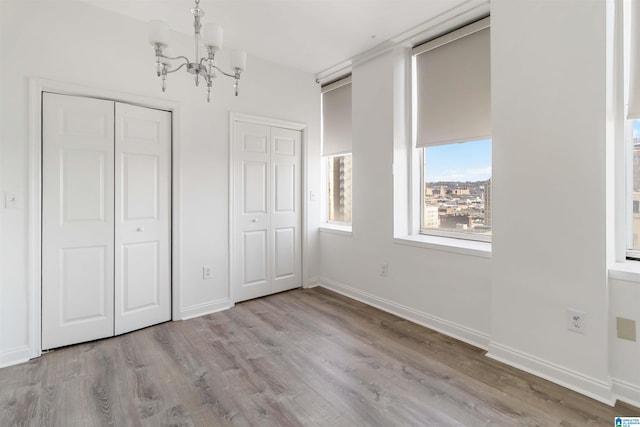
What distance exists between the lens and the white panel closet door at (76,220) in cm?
255

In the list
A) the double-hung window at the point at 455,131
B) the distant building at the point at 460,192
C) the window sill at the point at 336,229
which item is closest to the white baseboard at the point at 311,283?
the window sill at the point at 336,229

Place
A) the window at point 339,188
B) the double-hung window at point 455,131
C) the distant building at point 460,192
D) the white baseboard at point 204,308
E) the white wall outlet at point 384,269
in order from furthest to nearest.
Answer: the window at point 339,188 < the white wall outlet at point 384,269 < the white baseboard at point 204,308 < the distant building at point 460,192 < the double-hung window at point 455,131

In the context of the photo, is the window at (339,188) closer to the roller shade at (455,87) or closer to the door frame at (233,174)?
the door frame at (233,174)

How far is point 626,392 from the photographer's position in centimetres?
191

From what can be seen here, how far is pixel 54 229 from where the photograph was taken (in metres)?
2.57

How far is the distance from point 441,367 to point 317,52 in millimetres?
3349

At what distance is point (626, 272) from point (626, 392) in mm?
730

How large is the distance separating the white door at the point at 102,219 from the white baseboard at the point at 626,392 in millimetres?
3567

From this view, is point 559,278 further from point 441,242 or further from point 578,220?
point 441,242

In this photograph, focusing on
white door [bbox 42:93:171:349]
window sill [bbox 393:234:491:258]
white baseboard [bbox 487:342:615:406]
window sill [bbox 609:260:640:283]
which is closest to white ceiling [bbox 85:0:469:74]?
white door [bbox 42:93:171:349]

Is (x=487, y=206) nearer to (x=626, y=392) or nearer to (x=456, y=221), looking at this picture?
(x=456, y=221)

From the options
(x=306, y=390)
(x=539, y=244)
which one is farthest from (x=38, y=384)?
(x=539, y=244)

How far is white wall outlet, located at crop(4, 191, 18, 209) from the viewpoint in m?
2.34

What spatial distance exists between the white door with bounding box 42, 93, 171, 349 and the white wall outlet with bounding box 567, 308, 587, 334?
132 inches
